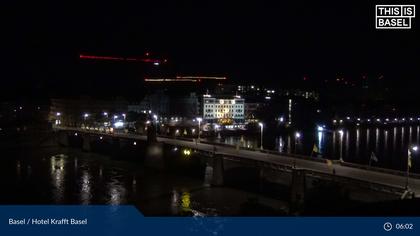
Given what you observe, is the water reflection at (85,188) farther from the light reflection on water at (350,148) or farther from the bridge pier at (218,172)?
the light reflection on water at (350,148)

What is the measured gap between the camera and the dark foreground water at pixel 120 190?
3506 cm

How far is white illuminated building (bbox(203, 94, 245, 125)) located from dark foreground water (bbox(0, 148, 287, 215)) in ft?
188

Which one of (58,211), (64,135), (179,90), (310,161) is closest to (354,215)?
(58,211)

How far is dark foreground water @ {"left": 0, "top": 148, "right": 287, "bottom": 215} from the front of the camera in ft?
115

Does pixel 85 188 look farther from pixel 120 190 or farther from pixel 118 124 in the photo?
pixel 118 124

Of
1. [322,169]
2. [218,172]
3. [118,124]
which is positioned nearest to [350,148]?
[218,172]

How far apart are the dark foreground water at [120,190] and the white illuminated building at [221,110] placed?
2261 inches

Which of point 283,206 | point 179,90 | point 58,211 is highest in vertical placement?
point 179,90

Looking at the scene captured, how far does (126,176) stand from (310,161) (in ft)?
60.5

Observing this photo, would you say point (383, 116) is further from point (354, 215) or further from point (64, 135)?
point (354, 215)

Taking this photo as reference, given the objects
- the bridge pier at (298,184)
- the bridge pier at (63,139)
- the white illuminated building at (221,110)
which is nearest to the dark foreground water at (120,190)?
the bridge pier at (298,184)

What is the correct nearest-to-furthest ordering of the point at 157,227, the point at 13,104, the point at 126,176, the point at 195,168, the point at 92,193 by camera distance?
the point at 157,227, the point at 92,193, the point at 126,176, the point at 195,168, the point at 13,104

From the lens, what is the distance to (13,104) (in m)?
109

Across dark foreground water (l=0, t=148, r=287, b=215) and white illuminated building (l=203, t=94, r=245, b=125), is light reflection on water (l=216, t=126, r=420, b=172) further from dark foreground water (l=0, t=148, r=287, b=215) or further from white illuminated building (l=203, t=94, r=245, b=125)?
dark foreground water (l=0, t=148, r=287, b=215)
